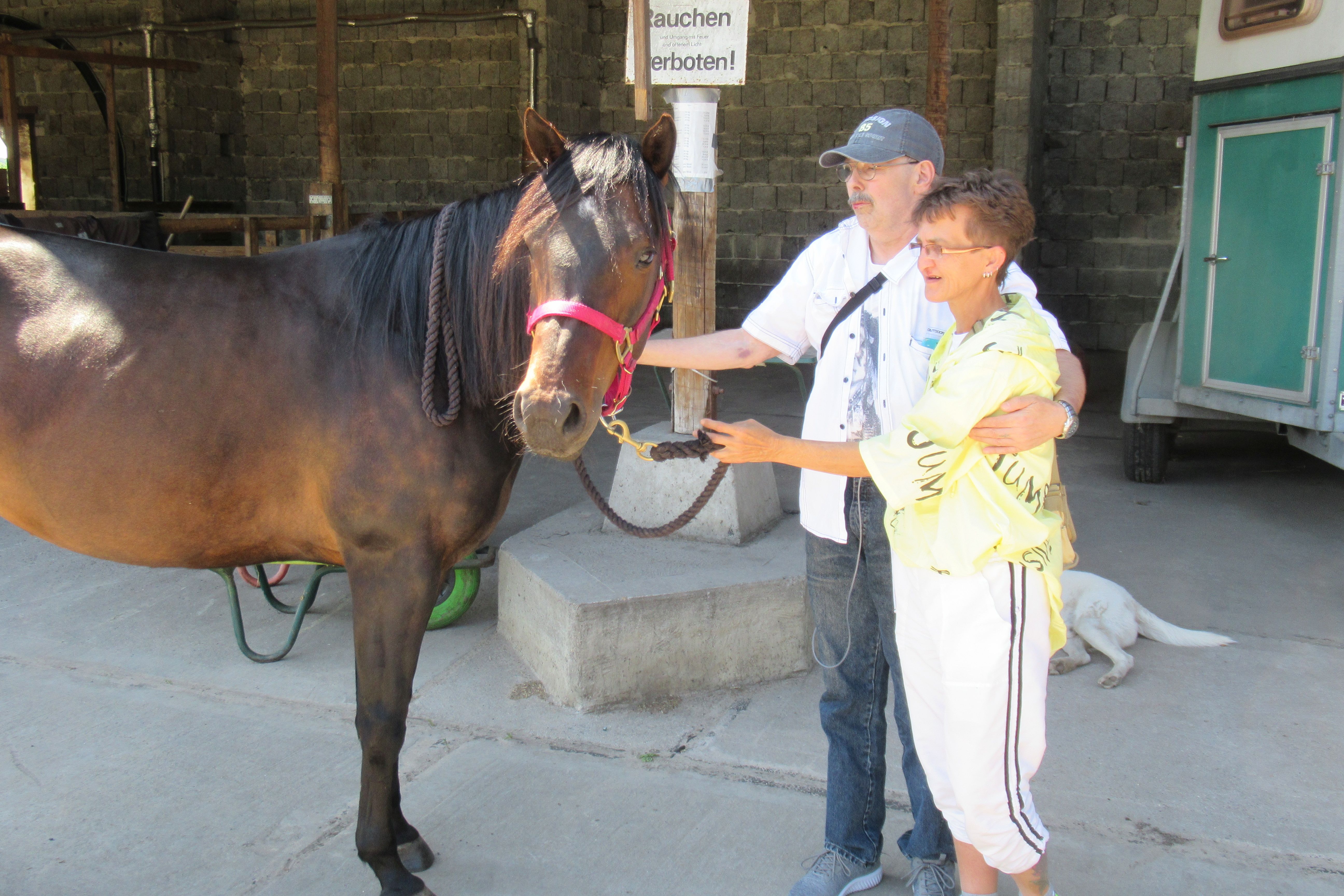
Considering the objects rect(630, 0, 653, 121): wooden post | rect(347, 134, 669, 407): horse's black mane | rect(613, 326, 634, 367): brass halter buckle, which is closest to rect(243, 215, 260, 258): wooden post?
rect(630, 0, 653, 121): wooden post

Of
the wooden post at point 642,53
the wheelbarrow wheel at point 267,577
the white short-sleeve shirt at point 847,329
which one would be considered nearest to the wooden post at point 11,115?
the wheelbarrow wheel at point 267,577

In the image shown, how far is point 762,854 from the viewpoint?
2453 mm

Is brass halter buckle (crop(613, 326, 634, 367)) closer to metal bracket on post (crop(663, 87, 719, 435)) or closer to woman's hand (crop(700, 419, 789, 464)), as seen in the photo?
woman's hand (crop(700, 419, 789, 464))

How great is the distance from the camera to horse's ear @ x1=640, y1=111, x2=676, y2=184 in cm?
196

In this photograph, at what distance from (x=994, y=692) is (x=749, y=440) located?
24.4 inches

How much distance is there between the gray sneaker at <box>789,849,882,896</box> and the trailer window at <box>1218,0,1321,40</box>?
172 inches

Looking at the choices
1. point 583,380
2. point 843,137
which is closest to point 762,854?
point 583,380

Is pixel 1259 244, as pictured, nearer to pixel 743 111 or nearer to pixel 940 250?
pixel 940 250

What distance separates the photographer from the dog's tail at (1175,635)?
353cm

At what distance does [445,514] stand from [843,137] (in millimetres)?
9586

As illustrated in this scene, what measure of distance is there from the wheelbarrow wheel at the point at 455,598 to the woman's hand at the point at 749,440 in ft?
6.84

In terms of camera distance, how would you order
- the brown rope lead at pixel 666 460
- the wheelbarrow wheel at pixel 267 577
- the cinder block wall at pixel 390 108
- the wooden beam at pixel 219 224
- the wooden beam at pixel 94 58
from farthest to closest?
the cinder block wall at pixel 390 108 → the wooden beam at pixel 94 58 → the wooden beam at pixel 219 224 → the wheelbarrow wheel at pixel 267 577 → the brown rope lead at pixel 666 460

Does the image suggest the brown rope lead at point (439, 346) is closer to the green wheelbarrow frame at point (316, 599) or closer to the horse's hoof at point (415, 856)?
the horse's hoof at point (415, 856)

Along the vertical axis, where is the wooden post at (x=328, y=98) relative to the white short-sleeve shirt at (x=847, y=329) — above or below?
above
